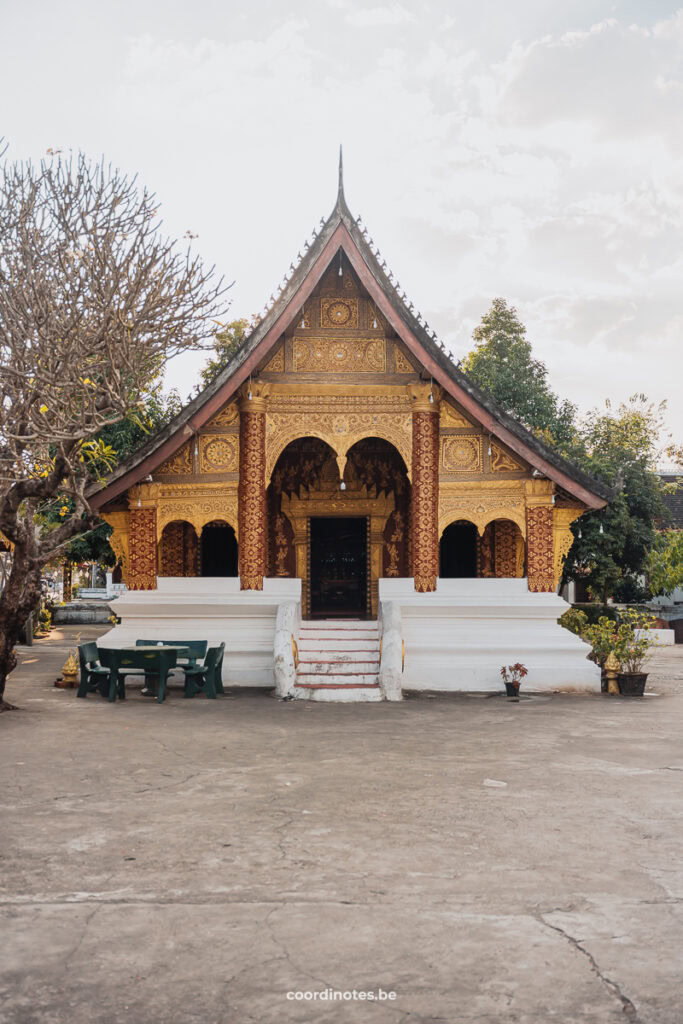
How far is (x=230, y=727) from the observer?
34.6 ft

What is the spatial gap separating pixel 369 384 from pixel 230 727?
6.79 meters

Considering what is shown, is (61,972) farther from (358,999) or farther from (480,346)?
(480,346)

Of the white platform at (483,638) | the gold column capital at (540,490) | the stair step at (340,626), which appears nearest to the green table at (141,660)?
the stair step at (340,626)

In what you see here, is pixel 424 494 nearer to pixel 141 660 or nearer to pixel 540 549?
pixel 540 549

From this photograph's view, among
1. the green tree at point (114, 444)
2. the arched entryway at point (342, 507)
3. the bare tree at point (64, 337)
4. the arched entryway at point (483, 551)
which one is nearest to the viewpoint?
the bare tree at point (64, 337)

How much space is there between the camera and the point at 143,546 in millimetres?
15477

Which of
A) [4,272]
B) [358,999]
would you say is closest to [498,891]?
[358,999]

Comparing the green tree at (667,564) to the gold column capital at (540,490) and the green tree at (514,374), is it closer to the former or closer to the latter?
the green tree at (514,374)

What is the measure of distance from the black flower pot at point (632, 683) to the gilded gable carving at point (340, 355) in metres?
6.22

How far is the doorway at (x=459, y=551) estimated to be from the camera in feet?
59.1

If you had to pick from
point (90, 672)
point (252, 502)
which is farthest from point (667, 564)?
point (90, 672)

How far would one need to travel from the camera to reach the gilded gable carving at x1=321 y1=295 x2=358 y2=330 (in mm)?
15625

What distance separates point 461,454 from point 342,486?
216 cm

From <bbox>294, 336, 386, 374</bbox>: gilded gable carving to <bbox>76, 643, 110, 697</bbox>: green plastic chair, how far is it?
5634 millimetres
